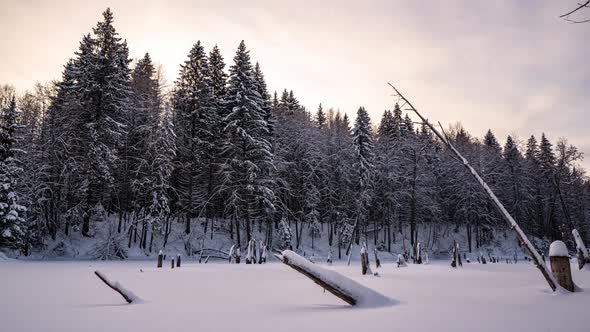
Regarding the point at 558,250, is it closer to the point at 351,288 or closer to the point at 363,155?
the point at 351,288

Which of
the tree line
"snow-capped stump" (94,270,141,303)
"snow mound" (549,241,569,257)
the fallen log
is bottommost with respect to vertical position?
"snow-capped stump" (94,270,141,303)

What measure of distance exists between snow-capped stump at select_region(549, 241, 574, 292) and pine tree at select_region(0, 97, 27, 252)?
29.0m

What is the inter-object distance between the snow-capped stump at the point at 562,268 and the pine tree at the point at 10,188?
2896 cm

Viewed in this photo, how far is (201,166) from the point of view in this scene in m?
34.8

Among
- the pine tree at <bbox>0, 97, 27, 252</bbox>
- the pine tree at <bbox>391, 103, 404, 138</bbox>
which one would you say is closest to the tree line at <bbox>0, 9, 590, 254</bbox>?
the pine tree at <bbox>0, 97, 27, 252</bbox>

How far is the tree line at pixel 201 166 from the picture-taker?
2848 centimetres

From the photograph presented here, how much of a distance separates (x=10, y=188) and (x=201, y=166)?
1476 cm

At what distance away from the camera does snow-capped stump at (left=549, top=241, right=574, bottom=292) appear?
5699mm

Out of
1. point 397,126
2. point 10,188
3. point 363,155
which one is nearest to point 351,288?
point 10,188

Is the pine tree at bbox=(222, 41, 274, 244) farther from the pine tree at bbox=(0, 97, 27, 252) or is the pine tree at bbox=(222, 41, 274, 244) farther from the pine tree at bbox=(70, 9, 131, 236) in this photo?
the pine tree at bbox=(0, 97, 27, 252)

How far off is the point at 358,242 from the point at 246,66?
23.3m

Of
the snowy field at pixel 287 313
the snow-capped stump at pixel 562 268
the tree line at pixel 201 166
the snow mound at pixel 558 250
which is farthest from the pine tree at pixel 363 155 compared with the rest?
the snow-capped stump at pixel 562 268

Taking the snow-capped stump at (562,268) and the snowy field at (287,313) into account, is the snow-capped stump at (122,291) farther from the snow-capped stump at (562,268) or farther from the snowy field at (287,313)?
the snow-capped stump at (562,268)

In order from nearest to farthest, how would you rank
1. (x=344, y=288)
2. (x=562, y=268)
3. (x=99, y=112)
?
(x=344, y=288)
(x=562, y=268)
(x=99, y=112)
